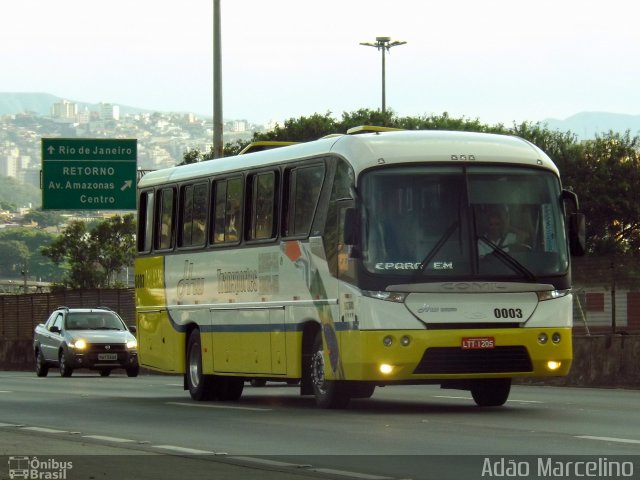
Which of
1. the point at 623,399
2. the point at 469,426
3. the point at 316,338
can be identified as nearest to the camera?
the point at 469,426

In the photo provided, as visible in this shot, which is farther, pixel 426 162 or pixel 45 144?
pixel 45 144

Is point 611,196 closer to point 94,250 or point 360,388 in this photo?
point 94,250

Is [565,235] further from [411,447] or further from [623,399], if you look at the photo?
[411,447]

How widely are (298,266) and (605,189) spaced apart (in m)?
63.5

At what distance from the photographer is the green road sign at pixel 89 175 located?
48219mm

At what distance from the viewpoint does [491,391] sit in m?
21.1

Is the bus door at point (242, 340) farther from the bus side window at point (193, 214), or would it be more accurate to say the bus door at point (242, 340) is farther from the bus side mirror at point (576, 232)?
the bus side mirror at point (576, 232)

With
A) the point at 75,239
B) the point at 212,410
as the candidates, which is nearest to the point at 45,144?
the point at 212,410

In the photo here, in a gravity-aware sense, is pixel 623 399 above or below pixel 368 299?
below

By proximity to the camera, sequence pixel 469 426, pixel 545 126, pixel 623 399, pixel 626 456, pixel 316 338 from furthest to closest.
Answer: pixel 545 126 < pixel 623 399 < pixel 316 338 < pixel 469 426 < pixel 626 456

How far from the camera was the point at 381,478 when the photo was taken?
12336 millimetres

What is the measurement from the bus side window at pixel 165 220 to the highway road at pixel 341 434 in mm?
2208

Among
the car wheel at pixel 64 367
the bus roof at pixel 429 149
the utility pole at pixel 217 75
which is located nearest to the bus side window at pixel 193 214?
the bus roof at pixel 429 149

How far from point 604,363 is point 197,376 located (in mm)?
7243
